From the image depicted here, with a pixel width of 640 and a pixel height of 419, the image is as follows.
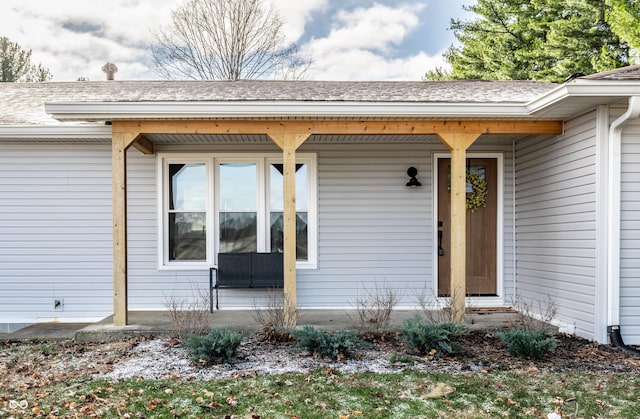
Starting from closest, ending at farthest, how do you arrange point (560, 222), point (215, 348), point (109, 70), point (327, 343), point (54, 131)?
point (215, 348) < point (327, 343) < point (560, 222) < point (54, 131) < point (109, 70)

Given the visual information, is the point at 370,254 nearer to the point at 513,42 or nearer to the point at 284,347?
the point at 284,347

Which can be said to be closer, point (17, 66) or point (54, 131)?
point (54, 131)

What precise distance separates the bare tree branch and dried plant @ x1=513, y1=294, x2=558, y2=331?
13.1 metres

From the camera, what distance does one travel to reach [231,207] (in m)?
6.38

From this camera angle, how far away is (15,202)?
6125 millimetres

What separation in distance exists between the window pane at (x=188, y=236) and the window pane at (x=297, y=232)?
2.98ft

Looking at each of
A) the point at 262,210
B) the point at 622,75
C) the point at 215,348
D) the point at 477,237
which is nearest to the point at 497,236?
the point at 477,237

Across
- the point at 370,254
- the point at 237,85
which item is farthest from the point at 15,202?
the point at 370,254

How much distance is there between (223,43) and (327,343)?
1475 centimetres

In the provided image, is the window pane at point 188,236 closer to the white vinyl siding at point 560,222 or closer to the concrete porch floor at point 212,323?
the concrete porch floor at point 212,323

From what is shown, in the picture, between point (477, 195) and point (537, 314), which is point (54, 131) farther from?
point (537, 314)

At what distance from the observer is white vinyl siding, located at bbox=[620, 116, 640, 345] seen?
4.64 meters

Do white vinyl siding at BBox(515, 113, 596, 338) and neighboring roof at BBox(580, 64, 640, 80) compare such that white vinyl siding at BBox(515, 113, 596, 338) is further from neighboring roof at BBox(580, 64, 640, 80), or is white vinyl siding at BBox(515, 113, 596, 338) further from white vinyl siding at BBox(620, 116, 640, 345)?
neighboring roof at BBox(580, 64, 640, 80)

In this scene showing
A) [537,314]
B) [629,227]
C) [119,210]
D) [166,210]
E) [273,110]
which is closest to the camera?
[629,227]
